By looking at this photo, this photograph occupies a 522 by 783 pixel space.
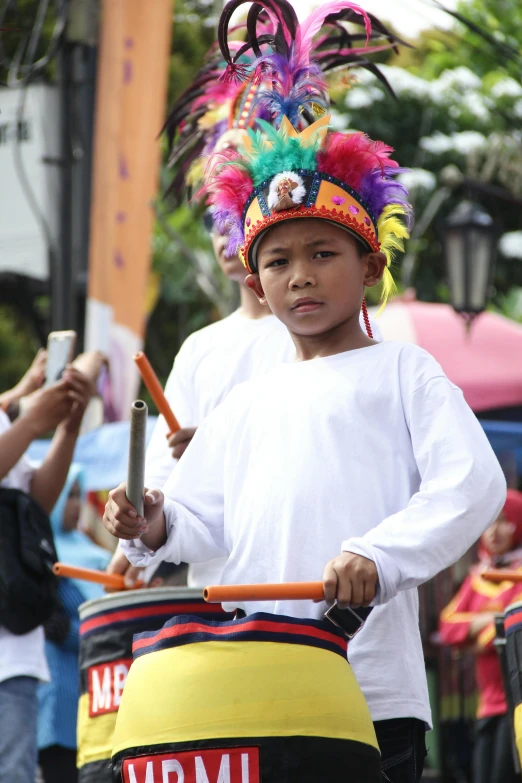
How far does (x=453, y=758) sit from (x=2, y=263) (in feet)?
16.1

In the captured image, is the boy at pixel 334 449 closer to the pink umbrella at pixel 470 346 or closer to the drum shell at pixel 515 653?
the drum shell at pixel 515 653

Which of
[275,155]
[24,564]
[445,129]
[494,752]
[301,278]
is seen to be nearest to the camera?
[301,278]

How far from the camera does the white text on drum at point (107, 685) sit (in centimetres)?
345

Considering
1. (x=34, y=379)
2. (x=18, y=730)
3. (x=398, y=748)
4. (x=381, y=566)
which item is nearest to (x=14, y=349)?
(x=34, y=379)

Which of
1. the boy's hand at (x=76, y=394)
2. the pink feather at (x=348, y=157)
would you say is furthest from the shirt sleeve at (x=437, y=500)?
the boy's hand at (x=76, y=394)

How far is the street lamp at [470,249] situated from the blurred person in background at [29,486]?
196 inches

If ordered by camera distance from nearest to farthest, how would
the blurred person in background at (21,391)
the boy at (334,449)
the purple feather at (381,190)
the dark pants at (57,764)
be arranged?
the boy at (334,449) → the purple feather at (381,190) → the blurred person in background at (21,391) → the dark pants at (57,764)

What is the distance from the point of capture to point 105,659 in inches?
137

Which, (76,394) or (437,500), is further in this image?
(76,394)

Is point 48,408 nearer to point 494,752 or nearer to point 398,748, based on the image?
point 398,748

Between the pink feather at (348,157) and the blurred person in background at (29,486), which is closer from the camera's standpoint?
the pink feather at (348,157)

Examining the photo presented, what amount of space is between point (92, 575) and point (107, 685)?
33 cm

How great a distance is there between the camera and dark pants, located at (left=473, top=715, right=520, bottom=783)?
5652 millimetres

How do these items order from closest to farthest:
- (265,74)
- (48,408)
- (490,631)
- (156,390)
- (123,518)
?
(123,518)
(265,74)
(156,390)
(48,408)
(490,631)
